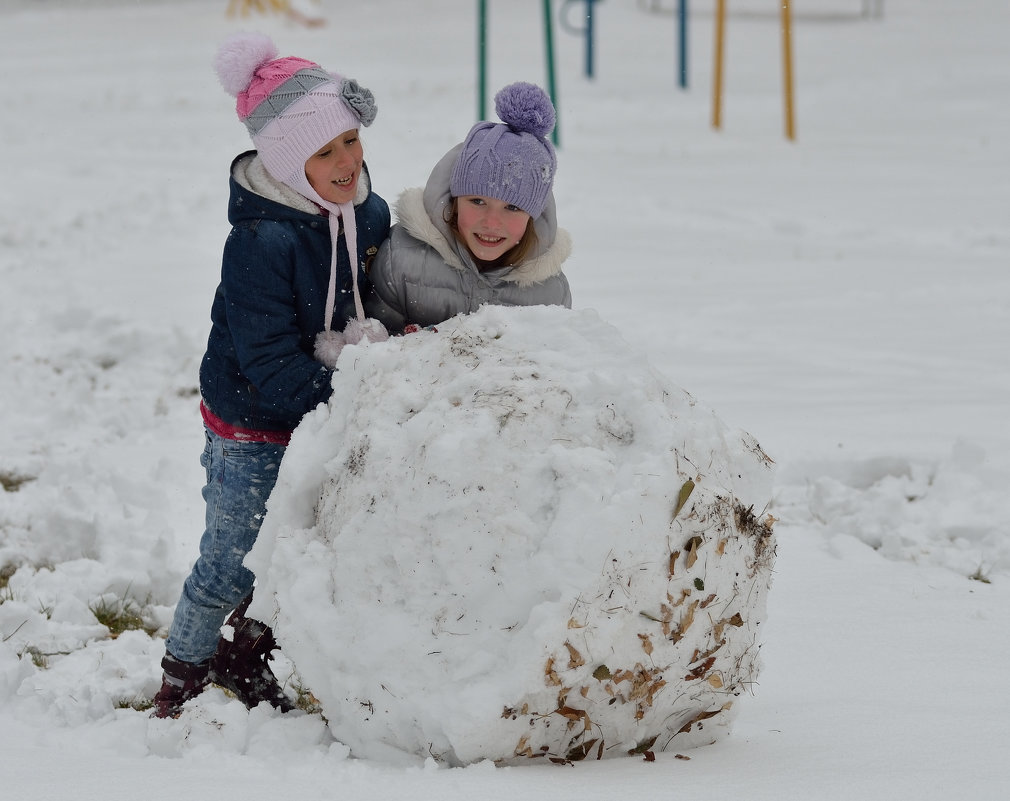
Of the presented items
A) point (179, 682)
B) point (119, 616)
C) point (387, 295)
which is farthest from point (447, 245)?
point (119, 616)

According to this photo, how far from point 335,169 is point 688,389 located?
126 inches

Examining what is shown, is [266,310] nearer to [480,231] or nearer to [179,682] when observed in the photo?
[480,231]

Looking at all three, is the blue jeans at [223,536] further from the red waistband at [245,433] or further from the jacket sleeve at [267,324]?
the jacket sleeve at [267,324]

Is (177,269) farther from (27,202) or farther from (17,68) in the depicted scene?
(17,68)

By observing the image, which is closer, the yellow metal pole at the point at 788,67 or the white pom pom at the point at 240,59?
the white pom pom at the point at 240,59

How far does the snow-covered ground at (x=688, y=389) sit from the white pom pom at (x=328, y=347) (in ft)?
2.76

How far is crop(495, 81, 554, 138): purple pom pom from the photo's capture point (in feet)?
9.79

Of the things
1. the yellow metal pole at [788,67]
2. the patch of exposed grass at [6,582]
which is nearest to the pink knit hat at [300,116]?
the patch of exposed grass at [6,582]

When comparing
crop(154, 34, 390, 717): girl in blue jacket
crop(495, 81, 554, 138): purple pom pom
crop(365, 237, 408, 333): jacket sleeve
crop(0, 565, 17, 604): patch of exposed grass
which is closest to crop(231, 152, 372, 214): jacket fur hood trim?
crop(154, 34, 390, 717): girl in blue jacket

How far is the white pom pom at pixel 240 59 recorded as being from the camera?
298 cm

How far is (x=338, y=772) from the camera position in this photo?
2207 millimetres

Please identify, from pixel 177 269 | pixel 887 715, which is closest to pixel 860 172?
pixel 177 269

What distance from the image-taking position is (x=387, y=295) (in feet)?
9.95

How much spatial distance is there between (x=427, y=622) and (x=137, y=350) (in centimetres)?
460
